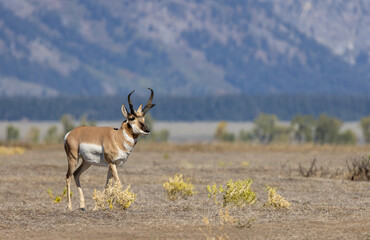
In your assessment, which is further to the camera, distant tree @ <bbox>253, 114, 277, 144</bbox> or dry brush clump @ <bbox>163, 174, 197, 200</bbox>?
distant tree @ <bbox>253, 114, 277, 144</bbox>

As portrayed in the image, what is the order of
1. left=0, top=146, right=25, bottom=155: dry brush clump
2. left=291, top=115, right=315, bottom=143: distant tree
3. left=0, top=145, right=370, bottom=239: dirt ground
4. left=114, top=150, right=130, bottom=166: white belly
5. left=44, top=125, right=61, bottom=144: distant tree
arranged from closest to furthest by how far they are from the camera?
left=0, top=145, right=370, bottom=239: dirt ground → left=114, top=150, right=130, bottom=166: white belly → left=0, top=146, right=25, bottom=155: dry brush clump → left=44, top=125, right=61, bottom=144: distant tree → left=291, top=115, right=315, bottom=143: distant tree

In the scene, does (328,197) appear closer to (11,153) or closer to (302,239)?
(302,239)

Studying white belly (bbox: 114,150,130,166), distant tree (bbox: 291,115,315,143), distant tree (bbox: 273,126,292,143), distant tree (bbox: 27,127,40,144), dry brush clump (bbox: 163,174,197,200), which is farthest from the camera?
distant tree (bbox: 273,126,292,143)

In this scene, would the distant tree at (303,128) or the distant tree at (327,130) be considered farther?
the distant tree at (303,128)

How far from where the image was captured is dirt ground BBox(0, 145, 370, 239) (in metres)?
13.8

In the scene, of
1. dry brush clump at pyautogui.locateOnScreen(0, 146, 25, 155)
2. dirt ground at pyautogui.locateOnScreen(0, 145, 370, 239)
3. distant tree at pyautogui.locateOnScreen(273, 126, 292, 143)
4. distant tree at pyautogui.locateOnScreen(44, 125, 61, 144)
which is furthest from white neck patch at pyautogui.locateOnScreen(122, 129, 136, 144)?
distant tree at pyautogui.locateOnScreen(273, 126, 292, 143)

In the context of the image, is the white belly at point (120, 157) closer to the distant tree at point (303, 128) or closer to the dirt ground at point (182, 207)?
the dirt ground at point (182, 207)

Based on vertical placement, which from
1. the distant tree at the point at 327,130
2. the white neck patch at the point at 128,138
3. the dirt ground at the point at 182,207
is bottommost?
the dirt ground at the point at 182,207

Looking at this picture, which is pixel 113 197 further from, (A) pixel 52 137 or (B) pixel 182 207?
(A) pixel 52 137

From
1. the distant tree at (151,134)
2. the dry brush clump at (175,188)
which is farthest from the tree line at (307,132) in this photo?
the dry brush clump at (175,188)

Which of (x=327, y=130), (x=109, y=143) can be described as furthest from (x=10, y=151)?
(x=327, y=130)

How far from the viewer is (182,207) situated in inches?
679

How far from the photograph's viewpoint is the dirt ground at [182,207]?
13.8 metres

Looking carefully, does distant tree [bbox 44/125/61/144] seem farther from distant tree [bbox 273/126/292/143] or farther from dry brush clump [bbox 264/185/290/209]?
dry brush clump [bbox 264/185/290/209]
